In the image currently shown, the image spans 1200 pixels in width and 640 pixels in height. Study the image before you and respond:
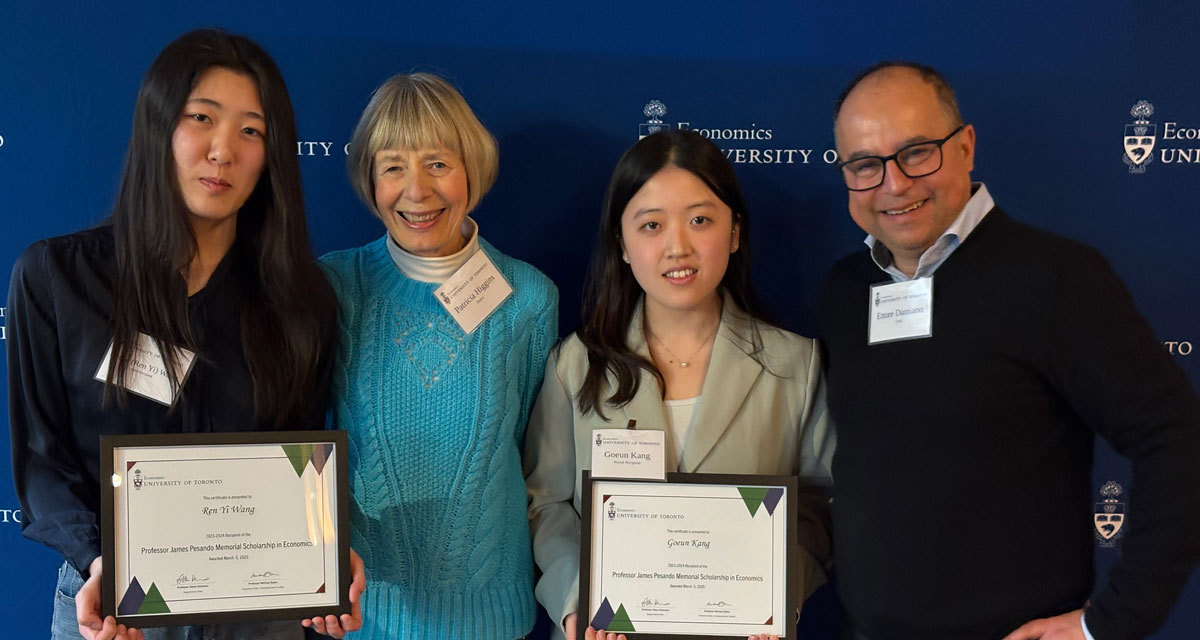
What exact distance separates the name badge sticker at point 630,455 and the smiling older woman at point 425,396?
0.30m

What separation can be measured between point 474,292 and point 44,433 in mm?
922

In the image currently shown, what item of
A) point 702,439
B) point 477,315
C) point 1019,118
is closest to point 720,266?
point 702,439

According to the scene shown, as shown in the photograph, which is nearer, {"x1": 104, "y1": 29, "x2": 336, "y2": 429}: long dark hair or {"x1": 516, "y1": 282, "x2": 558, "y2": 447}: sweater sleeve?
{"x1": 104, "y1": 29, "x2": 336, "y2": 429}: long dark hair

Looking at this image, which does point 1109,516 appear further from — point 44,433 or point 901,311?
point 44,433

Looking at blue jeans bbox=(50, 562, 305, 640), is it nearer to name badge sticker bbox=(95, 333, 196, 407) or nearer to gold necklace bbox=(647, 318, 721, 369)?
name badge sticker bbox=(95, 333, 196, 407)

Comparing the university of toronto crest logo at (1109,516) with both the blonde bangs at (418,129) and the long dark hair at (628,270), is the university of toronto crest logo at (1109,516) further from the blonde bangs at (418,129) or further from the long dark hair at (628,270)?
the blonde bangs at (418,129)

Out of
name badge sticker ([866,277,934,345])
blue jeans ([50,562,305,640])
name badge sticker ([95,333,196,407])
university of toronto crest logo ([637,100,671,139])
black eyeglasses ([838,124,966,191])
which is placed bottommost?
blue jeans ([50,562,305,640])

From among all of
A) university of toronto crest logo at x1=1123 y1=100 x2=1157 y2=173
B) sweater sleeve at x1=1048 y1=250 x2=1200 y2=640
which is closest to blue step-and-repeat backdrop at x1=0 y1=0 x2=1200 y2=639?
university of toronto crest logo at x1=1123 y1=100 x2=1157 y2=173

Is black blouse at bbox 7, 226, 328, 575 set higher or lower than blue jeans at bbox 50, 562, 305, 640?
higher

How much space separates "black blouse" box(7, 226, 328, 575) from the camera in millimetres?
1679

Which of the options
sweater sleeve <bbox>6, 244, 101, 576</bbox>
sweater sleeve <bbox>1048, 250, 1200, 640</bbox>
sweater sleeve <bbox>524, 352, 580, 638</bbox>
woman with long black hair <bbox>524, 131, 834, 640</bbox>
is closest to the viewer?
sweater sleeve <bbox>1048, 250, 1200, 640</bbox>

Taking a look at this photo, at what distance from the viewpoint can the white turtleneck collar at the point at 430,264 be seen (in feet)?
6.51

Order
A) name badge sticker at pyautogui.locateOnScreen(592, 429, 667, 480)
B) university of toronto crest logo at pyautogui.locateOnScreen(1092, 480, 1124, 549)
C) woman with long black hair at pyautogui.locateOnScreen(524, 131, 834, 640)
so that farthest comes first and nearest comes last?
1. university of toronto crest logo at pyautogui.locateOnScreen(1092, 480, 1124, 549)
2. woman with long black hair at pyautogui.locateOnScreen(524, 131, 834, 640)
3. name badge sticker at pyautogui.locateOnScreen(592, 429, 667, 480)

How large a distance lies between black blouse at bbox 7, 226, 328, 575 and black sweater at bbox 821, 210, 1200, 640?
1.40 m
